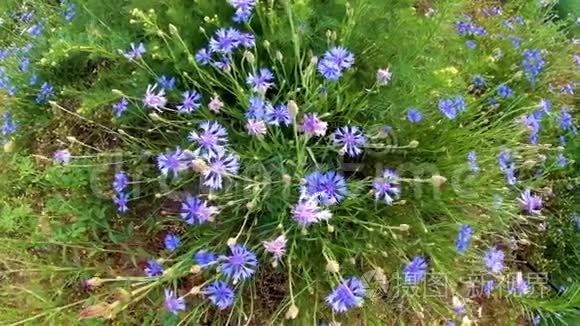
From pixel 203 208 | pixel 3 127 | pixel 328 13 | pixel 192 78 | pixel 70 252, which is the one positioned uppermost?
pixel 328 13

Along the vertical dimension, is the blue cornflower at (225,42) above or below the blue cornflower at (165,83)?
above

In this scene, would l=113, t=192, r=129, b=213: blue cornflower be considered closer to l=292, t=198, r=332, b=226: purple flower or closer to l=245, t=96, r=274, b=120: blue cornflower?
Answer: l=245, t=96, r=274, b=120: blue cornflower

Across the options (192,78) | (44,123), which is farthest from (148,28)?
(44,123)

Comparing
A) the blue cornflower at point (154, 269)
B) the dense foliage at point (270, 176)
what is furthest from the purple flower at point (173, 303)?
the blue cornflower at point (154, 269)

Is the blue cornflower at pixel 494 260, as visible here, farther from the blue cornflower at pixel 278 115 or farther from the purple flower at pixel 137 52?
the purple flower at pixel 137 52

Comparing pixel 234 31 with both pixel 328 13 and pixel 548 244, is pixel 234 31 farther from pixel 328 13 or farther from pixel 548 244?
pixel 548 244
